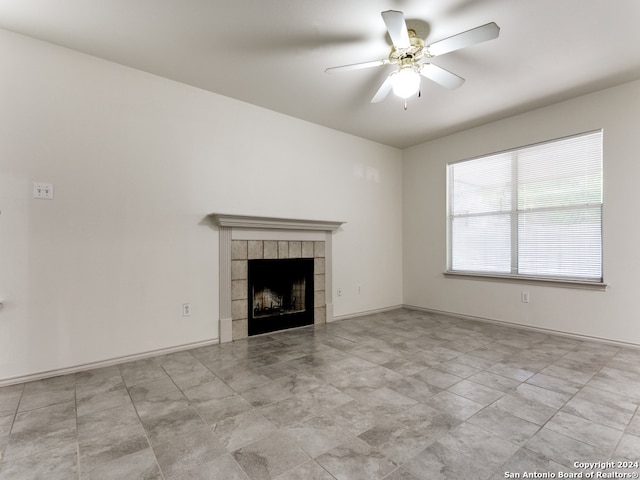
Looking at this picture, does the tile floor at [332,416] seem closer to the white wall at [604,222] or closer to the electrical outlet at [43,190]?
the white wall at [604,222]

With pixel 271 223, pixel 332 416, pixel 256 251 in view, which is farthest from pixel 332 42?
pixel 332 416

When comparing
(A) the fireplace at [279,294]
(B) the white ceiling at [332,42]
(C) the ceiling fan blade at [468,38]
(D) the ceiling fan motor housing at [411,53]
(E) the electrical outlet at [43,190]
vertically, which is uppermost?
(B) the white ceiling at [332,42]

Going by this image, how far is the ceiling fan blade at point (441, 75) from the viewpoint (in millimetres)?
2429

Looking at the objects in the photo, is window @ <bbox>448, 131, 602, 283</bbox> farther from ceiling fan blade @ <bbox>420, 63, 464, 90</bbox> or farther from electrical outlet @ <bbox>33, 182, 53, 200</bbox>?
electrical outlet @ <bbox>33, 182, 53, 200</bbox>

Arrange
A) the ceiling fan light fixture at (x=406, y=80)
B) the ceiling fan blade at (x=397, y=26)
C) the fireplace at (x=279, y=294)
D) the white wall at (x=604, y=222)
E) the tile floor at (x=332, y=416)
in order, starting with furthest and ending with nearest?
the fireplace at (x=279, y=294)
the white wall at (x=604, y=222)
the ceiling fan light fixture at (x=406, y=80)
the ceiling fan blade at (x=397, y=26)
the tile floor at (x=332, y=416)

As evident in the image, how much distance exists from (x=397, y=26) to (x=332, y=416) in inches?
94.6

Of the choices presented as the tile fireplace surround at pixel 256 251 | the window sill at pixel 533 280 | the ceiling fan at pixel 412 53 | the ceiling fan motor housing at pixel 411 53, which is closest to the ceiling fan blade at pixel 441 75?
the ceiling fan at pixel 412 53

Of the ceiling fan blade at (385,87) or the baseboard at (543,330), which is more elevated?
the ceiling fan blade at (385,87)

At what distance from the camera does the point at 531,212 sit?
3928 millimetres

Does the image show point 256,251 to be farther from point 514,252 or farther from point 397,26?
point 514,252

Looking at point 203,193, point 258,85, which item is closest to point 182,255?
point 203,193

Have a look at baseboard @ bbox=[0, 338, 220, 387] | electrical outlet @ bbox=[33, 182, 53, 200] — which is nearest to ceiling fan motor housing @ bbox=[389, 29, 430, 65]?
electrical outlet @ bbox=[33, 182, 53, 200]

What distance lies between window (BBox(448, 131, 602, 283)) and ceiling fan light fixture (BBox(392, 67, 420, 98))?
8.11ft

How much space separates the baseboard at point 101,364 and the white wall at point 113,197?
3 cm
